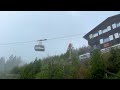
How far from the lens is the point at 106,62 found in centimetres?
549
